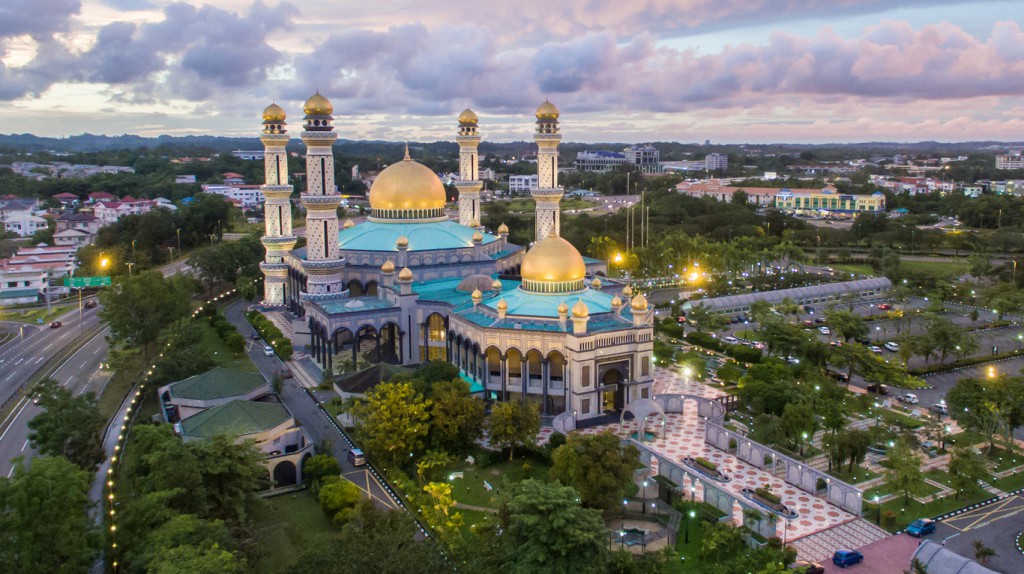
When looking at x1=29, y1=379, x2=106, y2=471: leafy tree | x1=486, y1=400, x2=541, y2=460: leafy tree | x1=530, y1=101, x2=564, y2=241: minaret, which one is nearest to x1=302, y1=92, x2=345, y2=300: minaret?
x1=530, y1=101, x2=564, y2=241: minaret

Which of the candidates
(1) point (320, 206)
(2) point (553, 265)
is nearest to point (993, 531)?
(2) point (553, 265)

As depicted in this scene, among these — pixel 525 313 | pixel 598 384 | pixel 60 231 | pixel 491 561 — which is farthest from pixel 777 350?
pixel 60 231

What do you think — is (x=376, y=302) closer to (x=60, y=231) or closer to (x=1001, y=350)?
(x=1001, y=350)

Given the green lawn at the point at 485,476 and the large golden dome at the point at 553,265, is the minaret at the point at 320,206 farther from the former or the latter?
the green lawn at the point at 485,476

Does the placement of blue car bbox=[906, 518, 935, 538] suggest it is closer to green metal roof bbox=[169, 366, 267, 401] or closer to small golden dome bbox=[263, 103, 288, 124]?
green metal roof bbox=[169, 366, 267, 401]

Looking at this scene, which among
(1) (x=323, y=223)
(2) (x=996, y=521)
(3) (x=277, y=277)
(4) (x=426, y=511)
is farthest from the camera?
(3) (x=277, y=277)

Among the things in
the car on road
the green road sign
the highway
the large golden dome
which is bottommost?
the car on road

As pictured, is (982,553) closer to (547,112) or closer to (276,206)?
(547,112)
